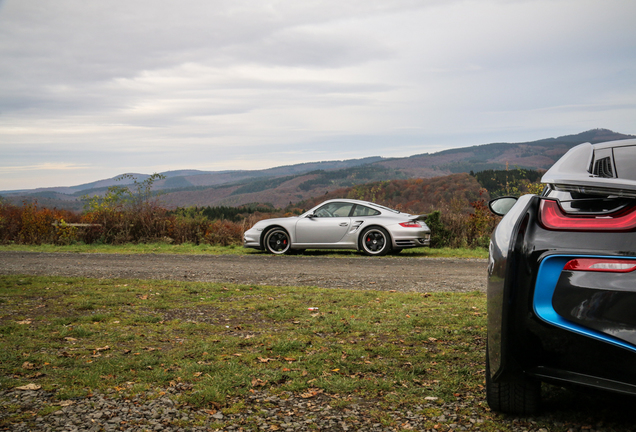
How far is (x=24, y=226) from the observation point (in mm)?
19734

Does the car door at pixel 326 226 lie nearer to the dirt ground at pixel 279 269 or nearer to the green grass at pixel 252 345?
the dirt ground at pixel 279 269

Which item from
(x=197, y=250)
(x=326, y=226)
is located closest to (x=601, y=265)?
(x=326, y=226)

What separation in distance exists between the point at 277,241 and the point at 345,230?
193 cm

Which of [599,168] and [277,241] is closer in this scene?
[599,168]

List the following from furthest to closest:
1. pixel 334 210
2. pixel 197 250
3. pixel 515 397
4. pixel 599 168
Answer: pixel 197 250
pixel 334 210
pixel 599 168
pixel 515 397

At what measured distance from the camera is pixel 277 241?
14234 mm

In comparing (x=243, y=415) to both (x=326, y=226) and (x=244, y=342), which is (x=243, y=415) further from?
(x=326, y=226)

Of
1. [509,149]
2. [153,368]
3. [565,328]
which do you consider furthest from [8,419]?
[509,149]

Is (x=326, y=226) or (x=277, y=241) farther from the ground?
A: (x=326, y=226)

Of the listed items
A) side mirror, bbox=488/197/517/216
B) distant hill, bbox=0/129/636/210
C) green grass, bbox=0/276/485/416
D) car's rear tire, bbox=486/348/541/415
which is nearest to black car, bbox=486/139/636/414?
car's rear tire, bbox=486/348/541/415

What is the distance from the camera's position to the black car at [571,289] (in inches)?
84.6

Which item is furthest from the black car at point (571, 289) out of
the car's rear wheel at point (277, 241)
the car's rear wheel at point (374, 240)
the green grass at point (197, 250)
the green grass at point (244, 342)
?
the car's rear wheel at point (277, 241)

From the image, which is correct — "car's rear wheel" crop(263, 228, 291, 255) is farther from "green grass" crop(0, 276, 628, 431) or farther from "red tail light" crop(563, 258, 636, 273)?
"red tail light" crop(563, 258, 636, 273)

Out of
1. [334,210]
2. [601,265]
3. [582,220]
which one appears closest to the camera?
[601,265]
